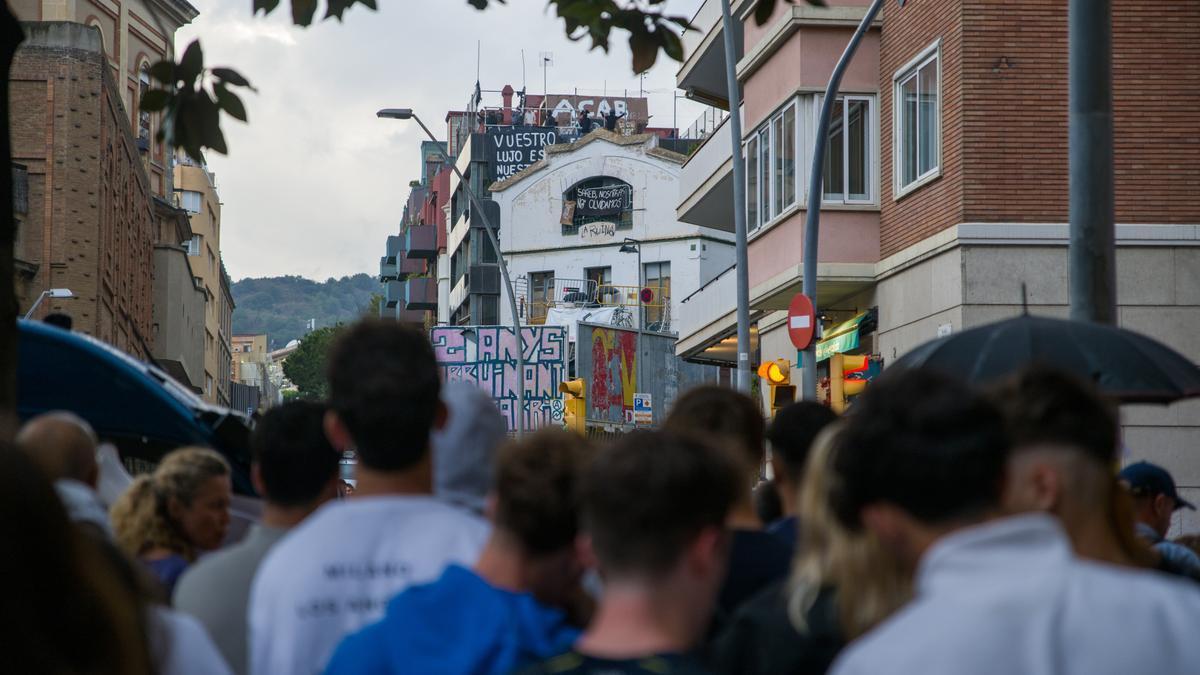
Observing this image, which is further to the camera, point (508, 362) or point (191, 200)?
point (191, 200)

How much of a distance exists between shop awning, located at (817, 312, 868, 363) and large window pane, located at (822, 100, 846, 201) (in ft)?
5.86

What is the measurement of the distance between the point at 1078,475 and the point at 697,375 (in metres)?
66.4

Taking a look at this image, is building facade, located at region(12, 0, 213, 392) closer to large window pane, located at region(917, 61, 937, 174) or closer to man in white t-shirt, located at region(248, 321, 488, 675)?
large window pane, located at region(917, 61, 937, 174)

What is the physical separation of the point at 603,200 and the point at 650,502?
76424 millimetres

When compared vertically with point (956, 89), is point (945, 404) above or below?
below

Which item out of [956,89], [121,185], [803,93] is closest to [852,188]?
[803,93]

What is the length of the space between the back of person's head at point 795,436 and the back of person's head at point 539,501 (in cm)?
163

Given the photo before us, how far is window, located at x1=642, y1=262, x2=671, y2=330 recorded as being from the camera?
73188mm

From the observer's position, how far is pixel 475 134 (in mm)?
89750

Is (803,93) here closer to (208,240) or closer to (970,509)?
(970,509)

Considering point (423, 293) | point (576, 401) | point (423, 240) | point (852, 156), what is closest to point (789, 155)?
point (852, 156)

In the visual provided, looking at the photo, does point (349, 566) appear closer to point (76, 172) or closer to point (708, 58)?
point (708, 58)

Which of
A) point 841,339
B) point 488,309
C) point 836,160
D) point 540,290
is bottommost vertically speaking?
point 841,339

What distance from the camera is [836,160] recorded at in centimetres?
2362
